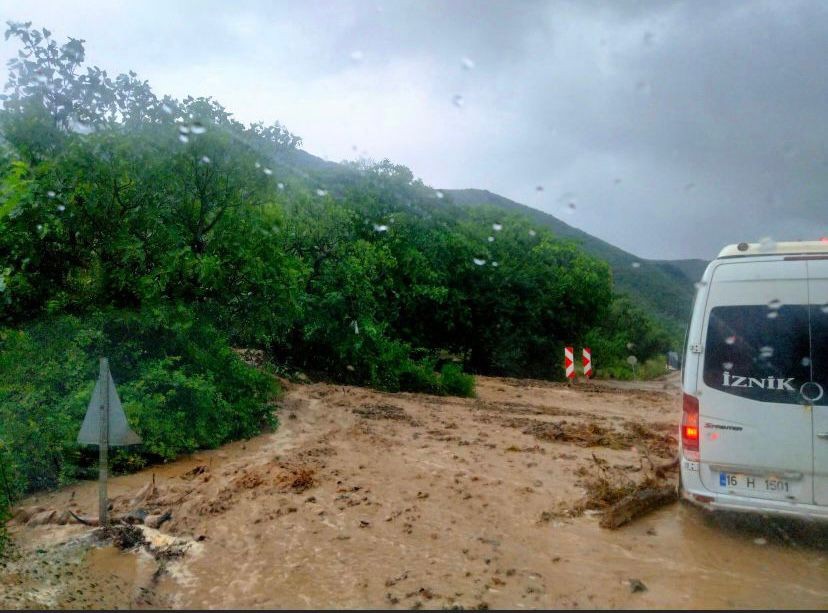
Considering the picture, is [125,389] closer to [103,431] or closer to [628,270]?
[103,431]

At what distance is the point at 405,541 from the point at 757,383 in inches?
135

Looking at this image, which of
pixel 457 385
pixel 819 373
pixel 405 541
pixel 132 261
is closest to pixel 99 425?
pixel 405 541

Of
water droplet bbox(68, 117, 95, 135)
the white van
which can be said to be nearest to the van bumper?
the white van

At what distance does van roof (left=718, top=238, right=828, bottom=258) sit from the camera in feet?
20.1

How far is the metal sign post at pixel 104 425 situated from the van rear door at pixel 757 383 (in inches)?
210

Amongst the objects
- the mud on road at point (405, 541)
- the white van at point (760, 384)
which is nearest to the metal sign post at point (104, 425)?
the mud on road at point (405, 541)

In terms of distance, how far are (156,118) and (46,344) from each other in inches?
165

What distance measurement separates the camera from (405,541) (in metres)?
6.38

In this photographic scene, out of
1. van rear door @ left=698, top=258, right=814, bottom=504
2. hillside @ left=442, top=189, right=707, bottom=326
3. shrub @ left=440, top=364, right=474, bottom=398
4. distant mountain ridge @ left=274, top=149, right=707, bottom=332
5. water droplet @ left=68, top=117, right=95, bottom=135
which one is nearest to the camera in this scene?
van rear door @ left=698, top=258, right=814, bottom=504

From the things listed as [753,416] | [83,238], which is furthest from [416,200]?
[753,416]

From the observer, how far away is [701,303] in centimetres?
634

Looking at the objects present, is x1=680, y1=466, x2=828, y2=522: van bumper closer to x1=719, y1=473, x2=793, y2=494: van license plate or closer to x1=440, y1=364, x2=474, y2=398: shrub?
x1=719, y1=473, x2=793, y2=494: van license plate

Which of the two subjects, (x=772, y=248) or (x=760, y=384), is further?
(x=772, y=248)

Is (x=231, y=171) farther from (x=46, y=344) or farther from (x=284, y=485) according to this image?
(x=284, y=485)
